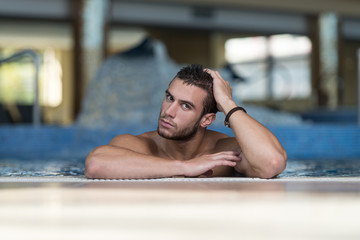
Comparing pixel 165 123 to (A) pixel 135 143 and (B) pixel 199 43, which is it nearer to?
(A) pixel 135 143

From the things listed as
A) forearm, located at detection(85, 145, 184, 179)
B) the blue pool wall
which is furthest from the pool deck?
the blue pool wall

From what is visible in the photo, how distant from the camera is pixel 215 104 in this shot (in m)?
1.98

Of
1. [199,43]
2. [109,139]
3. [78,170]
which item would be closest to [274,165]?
[78,170]

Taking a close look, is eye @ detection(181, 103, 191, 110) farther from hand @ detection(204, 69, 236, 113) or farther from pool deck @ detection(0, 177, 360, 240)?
pool deck @ detection(0, 177, 360, 240)

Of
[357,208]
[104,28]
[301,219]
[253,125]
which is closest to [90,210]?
[301,219]

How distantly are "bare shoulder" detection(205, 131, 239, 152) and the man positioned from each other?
1.3 inches

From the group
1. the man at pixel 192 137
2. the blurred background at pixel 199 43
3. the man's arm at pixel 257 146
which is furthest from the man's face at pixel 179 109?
the blurred background at pixel 199 43

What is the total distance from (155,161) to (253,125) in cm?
37

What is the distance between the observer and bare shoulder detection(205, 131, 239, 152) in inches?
82.5

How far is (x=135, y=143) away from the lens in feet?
6.72

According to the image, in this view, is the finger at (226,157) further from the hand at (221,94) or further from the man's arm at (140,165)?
the hand at (221,94)

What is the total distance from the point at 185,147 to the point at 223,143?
17 cm

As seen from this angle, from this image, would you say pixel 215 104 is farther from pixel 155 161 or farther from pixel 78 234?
pixel 78 234

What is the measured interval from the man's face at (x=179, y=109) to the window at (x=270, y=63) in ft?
41.1
